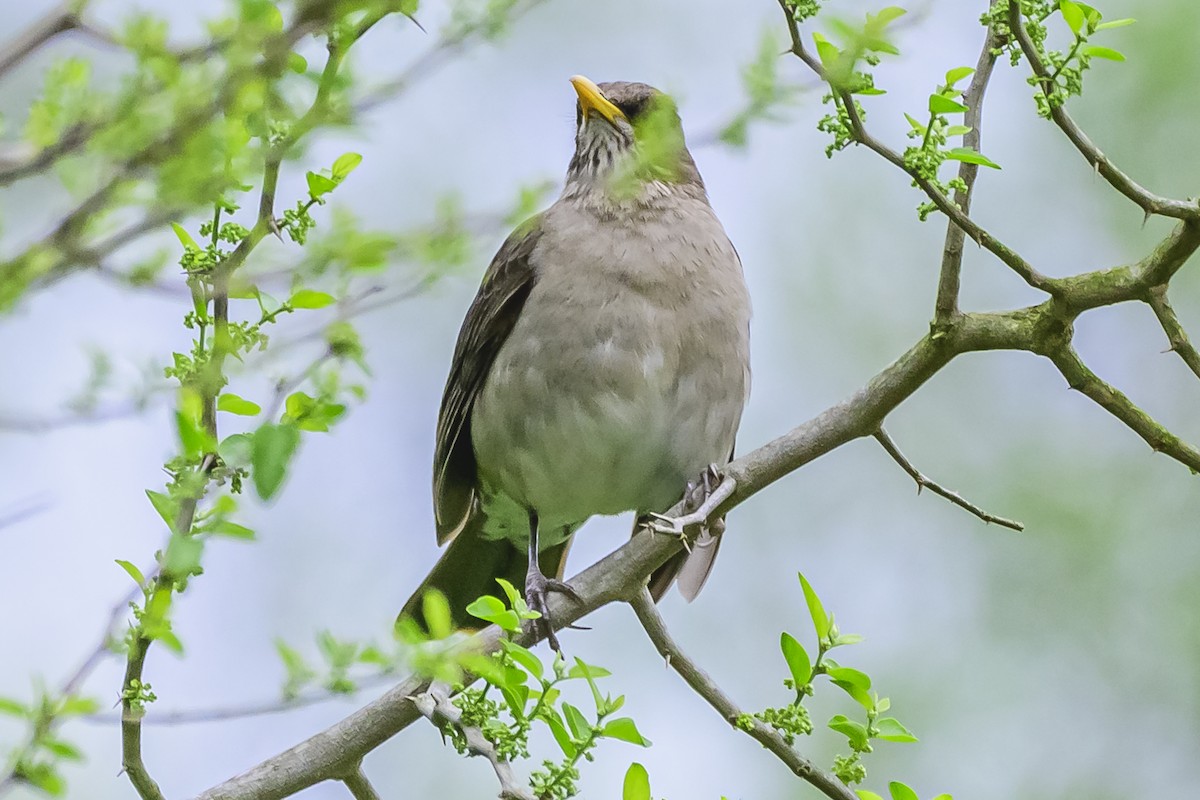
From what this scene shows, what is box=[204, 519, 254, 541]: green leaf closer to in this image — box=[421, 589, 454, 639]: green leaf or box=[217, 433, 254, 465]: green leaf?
box=[217, 433, 254, 465]: green leaf

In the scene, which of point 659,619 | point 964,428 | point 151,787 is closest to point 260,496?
point 151,787

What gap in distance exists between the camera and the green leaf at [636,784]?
10.7ft

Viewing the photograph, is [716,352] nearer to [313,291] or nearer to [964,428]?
[313,291]

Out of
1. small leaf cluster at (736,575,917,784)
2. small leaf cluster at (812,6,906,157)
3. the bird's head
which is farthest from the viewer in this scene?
the bird's head

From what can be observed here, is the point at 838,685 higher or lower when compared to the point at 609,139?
lower

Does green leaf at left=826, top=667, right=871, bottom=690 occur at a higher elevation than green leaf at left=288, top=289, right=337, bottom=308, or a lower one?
lower

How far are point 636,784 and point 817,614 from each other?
0.73m

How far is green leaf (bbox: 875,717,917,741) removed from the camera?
3.63 m

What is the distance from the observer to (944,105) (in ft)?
10.6

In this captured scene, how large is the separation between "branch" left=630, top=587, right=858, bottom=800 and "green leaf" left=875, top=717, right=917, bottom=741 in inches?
9.9

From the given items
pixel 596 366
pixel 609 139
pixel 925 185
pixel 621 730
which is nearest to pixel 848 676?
pixel 621 730

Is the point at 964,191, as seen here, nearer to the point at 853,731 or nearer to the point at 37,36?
the point at 853,731

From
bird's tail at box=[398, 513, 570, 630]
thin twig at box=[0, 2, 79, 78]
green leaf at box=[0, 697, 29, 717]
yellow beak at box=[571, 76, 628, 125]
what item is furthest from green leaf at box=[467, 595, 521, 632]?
yellow beak at box=[571, 76, 628, 125]

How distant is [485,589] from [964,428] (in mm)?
6649
